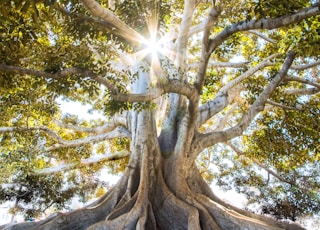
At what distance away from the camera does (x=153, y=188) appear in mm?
5199

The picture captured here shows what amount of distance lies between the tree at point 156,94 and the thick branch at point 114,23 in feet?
0.04

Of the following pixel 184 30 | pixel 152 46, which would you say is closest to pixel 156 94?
pixel 152 46

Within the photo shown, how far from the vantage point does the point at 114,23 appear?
11.1 feet

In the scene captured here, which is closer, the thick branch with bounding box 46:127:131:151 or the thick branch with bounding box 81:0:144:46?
the thick branch with bounding box 81:0:144:46

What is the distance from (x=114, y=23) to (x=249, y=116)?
3.24 meters

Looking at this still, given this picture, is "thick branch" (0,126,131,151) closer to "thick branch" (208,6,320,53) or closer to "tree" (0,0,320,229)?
"tree" (0,0,320,229)

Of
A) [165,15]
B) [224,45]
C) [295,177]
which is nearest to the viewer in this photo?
[165,15]

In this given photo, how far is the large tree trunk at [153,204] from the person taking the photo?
14.4 ft

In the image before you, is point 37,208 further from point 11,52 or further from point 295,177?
point 295,177

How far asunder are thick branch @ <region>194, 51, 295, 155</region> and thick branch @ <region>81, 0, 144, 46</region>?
2.63m

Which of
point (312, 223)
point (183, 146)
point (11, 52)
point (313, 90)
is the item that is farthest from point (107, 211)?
point (312, 223)

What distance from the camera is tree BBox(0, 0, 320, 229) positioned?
3797mm

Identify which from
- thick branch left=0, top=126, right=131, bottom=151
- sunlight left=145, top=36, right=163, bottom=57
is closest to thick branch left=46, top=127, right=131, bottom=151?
thick branch left=0, top=126, right=131, bottom=151

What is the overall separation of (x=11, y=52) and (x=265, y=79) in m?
5.30
